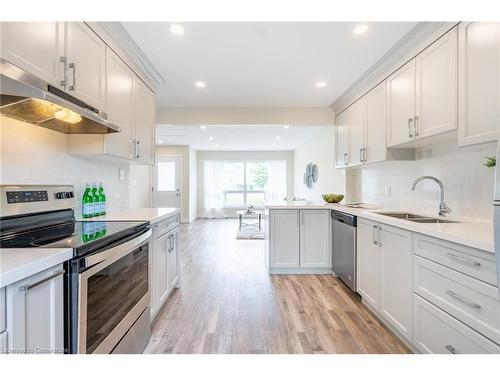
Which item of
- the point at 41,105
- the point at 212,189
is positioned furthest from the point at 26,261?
the point at 212,189

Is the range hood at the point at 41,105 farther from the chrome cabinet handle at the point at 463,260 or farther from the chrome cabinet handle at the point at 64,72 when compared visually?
the chrome cabinet handle at the point at 463,260

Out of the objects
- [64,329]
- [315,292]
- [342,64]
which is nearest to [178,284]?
[315,292]

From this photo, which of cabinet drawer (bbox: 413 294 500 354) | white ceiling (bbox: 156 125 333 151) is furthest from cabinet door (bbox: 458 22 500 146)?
white ceiling (bbox: 156 125 333 151)

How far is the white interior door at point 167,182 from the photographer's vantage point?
7582mm

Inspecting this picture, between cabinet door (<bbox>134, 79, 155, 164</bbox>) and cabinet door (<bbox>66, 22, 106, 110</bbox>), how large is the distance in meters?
0.54

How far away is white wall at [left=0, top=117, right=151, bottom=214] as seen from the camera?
1370 mm

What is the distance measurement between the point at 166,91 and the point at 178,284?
2.47 meters

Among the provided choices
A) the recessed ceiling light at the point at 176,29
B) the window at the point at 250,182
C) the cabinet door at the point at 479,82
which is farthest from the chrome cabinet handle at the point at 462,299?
the window at the point at 250,182

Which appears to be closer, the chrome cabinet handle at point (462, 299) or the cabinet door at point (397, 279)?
the chrome cabinet handle at point (462, 299)

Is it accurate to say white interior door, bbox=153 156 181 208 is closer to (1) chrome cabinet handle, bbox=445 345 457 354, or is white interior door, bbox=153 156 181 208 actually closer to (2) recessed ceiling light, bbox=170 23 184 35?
(2) recessed ceiling light, bbox=170 23 184 35

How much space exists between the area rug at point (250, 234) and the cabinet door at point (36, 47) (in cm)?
449

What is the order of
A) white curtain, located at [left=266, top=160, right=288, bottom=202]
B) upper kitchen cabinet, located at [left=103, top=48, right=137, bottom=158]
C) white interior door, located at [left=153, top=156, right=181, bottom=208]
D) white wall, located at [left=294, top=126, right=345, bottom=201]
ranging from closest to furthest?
1. upper kitchen cabinet, located at [left=103, top=48, right=137, bottom=158]
2. white wall, located at [left=294, top=126, right=345, bottom=201]
3. white interior door, located at [left=153, top=156, right=181, bottom=208]
4. white curtain, located at [left=266, top=160, right=288, bottom=202]

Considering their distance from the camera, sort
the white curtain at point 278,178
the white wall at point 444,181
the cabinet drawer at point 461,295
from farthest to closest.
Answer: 1. the white curtain at point 278,178
2. the white wall at point 444,181
3. the cabinet drawer at point 461,295
